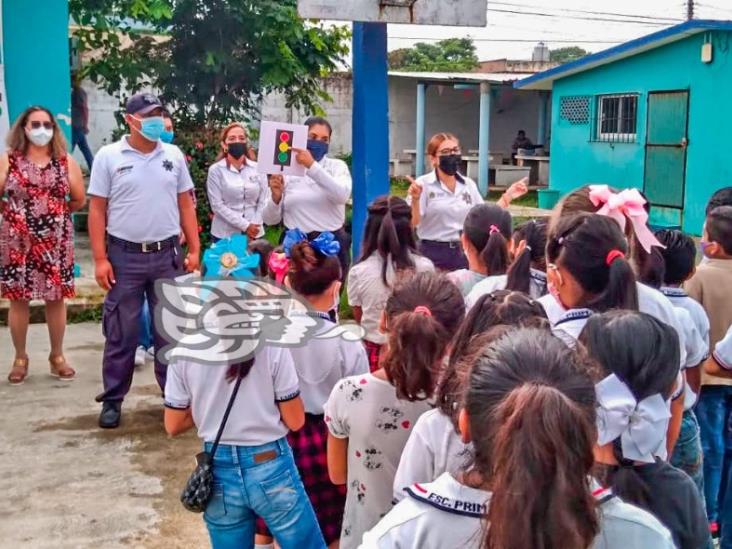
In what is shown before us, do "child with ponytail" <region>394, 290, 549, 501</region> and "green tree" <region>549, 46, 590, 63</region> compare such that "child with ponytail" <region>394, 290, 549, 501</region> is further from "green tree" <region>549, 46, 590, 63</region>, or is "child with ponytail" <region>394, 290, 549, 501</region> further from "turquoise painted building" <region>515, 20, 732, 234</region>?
"green tree" <region>549, 46, 590, 63</region>

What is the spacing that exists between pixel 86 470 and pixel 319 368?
171cm

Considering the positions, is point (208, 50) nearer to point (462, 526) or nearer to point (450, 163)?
point (450, 163)

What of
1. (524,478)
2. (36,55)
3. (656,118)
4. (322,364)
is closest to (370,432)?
(322,364)

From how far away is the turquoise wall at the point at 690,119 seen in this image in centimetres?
1192

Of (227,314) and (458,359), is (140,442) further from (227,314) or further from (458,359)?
(458,359)

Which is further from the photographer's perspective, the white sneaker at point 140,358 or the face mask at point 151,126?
the white sneaker at point 140,358

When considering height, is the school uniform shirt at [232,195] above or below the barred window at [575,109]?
below

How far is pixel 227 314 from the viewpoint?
8.37 feet

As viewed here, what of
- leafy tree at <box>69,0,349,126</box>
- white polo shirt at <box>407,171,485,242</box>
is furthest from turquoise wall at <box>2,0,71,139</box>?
white polo shirt at <box>407,171,485,242</box>

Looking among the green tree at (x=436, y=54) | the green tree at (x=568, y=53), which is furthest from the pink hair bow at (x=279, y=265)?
the green tree at (x=568, y=53)

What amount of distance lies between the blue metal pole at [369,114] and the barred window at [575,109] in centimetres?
1078

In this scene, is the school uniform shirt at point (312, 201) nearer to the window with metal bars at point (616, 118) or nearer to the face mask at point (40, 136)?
the face mask at point (40, 136)

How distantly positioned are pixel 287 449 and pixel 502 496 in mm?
1368

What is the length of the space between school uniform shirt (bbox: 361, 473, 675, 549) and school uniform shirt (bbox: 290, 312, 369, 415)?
142 centimetres
